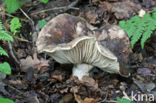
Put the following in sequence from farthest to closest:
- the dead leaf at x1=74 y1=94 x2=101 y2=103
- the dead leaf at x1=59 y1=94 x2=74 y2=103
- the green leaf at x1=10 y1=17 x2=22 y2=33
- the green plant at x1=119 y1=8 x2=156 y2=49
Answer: the green leaf at x1=10 y1=17 x2=22 y2=33 → the green plant at x1=119 y1=8 x2=156 y2=49 → the dead leaf at x1=59 y1=94 x2=74 y2=103 → the dead leaf at x1=74 y1=94 x2=101 y2=103

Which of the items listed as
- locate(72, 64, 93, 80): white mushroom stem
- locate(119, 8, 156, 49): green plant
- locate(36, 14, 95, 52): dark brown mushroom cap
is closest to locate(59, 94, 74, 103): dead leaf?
locate(72, 64, 93, 80): white mushroom stem

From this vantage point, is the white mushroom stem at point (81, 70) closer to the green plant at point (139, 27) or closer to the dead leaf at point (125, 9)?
the green plant at point (139, 27)

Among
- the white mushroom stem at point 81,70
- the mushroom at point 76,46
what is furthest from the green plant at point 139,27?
the white mushroom stem at point 81,70

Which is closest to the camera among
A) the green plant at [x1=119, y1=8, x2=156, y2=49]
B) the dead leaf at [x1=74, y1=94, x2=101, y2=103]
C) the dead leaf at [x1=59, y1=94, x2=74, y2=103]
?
the dead leaf at [x1=74, y1=94, x2=101, y2=103]

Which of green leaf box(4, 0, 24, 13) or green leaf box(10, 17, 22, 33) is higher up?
green leaf box(4, 0, 24, 13)

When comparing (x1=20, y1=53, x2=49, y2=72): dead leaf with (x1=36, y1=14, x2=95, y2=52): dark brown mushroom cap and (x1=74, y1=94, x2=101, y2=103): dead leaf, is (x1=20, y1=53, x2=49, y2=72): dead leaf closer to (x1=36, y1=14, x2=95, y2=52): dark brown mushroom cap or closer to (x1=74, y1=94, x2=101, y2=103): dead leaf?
(x1=36, y1=14, x2=95, y2=52): dark brown mushroom cap

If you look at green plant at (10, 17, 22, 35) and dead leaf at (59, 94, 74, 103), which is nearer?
dead leaf at (59, 94, 74, 103)

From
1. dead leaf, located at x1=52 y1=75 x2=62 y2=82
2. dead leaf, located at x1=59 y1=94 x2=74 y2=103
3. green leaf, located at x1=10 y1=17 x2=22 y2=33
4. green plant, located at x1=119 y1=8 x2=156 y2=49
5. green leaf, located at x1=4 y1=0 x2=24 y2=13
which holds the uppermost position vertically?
green leaf, located at x1=4 y1=0 x2=24 y2=13
